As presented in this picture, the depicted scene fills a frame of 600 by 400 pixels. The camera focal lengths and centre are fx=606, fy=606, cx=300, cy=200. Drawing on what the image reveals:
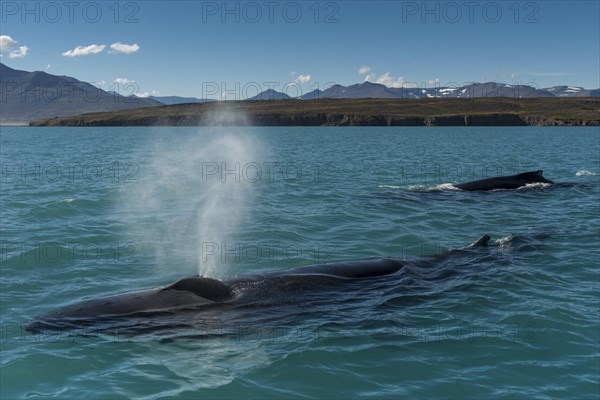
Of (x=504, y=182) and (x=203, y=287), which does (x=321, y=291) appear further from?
(x=504, y=182)

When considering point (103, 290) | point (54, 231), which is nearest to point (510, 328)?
point (103, 290)

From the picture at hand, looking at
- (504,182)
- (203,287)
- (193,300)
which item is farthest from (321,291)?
(504,182)

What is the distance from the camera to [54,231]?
75.4ft

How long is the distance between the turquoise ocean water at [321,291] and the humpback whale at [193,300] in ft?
1.05

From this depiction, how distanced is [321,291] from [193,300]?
3074mm

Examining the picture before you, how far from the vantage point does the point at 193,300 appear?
42.3 feet

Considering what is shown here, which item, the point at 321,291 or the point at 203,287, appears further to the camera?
the point at 321,291

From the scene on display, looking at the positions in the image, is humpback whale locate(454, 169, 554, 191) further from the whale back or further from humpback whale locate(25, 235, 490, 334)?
the whale back

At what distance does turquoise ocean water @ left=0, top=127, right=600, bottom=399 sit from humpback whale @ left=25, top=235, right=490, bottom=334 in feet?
1.05

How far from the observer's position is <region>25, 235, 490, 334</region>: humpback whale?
475 inches

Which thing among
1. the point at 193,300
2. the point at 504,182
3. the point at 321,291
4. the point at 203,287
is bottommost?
the point at 321,291

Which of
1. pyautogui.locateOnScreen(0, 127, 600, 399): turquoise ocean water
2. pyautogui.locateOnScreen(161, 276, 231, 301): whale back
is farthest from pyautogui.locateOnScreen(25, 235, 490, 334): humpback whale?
pyautogui.locateOnScreen(0, 127, 600, 399): turquoise ocean water

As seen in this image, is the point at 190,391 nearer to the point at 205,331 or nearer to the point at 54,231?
the point at 205,331

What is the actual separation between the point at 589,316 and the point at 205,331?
28.0ft
